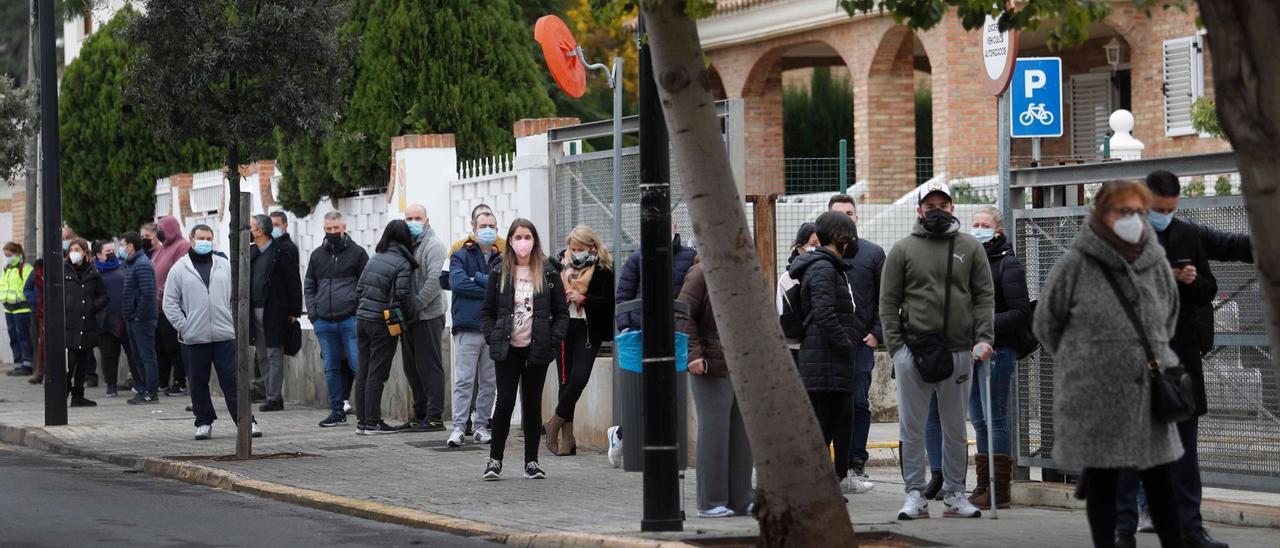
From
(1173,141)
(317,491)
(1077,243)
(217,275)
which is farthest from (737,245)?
(1173,141)

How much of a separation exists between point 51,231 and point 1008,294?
10.0m

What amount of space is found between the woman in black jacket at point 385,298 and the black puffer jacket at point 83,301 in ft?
20.6

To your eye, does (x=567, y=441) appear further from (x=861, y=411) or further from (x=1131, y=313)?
(x=1131, y=313)

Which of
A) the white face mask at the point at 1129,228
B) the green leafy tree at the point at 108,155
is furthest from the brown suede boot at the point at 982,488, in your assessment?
the green leafy tree at the point at 108,155

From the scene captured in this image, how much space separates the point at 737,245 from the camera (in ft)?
29.3

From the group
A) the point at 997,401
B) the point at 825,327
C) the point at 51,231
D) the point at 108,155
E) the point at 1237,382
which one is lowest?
the point at 997,401

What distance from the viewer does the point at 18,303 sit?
27453 mm

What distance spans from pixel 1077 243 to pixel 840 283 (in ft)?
11.7

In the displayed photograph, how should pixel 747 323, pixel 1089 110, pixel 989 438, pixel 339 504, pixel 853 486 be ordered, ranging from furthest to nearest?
pixel 1089 110 → pixel 853 486 → pixel 339 504 → pixel 989 438 → pixel 747 323

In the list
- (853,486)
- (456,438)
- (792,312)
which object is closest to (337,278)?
Answer: (456,438)

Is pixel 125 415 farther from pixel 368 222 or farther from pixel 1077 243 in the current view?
pixel 1077 243

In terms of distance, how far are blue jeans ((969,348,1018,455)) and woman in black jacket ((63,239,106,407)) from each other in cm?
1272

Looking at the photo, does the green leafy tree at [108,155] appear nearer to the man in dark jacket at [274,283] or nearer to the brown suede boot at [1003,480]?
the man in dark jacket at [274,283]

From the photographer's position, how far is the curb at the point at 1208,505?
408 inches
